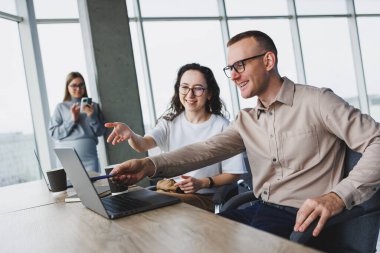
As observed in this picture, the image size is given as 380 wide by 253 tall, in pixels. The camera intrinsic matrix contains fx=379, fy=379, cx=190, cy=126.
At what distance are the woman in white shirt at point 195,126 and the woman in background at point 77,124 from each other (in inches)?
66.4

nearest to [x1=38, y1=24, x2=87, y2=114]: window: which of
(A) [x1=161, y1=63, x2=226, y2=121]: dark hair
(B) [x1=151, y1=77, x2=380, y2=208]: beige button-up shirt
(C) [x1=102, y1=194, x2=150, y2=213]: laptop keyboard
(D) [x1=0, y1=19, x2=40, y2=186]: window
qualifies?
(D) [x1=0, y1=19, x2=40, y2=186]: window

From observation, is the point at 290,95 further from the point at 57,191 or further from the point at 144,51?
the point at 144,51

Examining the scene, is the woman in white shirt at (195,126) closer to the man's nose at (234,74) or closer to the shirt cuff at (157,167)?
the shirt cuff at (157,167)

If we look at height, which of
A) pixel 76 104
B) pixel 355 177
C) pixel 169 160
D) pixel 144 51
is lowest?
pixel 355 177

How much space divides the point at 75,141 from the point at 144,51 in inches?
81.3

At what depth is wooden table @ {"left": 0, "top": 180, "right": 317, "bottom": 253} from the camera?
2.62ft

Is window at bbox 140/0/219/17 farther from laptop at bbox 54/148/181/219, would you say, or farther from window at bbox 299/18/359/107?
laptop at bbox 54/148/181/219

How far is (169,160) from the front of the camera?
65.3 inches

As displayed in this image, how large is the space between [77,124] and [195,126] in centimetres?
199

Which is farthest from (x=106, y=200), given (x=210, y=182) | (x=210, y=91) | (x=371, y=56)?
(x=371, y=56)

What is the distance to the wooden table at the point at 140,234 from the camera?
2.62ft

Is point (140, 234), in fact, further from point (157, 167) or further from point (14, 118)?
point (14, 118)

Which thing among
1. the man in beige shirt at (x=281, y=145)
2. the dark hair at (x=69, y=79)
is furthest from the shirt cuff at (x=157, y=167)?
the dark hair at (x=69, y=79)

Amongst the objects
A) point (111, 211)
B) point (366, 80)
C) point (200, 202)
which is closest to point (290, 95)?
point (200, 202)
